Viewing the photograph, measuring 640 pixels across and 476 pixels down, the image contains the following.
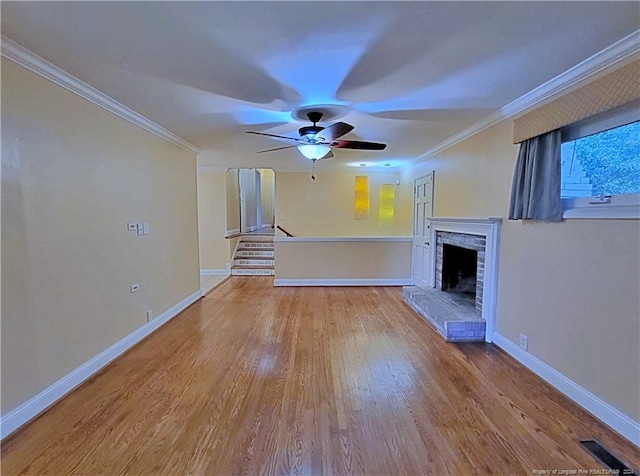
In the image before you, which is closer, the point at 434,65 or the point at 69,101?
the point at 434,65

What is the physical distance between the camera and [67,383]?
2514mm

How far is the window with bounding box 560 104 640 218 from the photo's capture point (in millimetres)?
2090

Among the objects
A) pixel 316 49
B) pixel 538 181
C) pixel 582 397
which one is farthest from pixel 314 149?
pixel 582 397

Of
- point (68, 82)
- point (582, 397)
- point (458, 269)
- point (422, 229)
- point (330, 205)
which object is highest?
point (68, 82)

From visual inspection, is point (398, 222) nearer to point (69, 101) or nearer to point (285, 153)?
point (285, 153)

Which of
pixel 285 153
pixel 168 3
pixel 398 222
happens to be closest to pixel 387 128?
pixel 285 153

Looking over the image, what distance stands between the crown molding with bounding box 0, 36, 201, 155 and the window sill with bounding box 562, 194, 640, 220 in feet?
12.7

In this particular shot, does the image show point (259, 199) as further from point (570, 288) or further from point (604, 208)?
point (604, 208)

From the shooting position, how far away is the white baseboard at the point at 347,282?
640 centimetres

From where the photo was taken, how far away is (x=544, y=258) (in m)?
2.77

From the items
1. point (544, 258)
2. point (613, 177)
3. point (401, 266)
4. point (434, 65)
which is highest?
point (434, 65)

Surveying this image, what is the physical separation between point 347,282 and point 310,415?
4214 mm

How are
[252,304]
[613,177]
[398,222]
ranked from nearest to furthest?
1. [613,177]
2. [252,304]
3. [398,222]

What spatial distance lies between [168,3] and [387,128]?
282 centimetres
